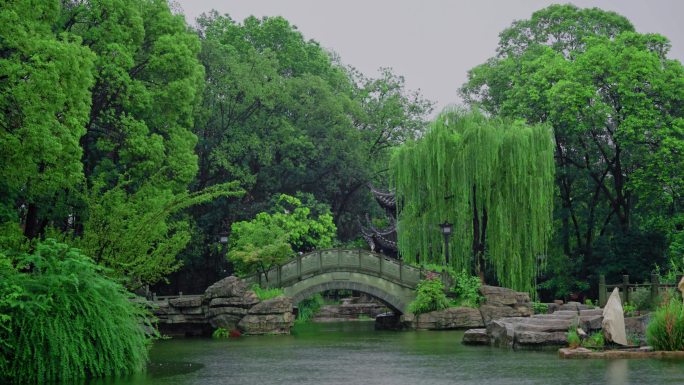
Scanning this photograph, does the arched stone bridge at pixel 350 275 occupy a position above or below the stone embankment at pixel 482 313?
above

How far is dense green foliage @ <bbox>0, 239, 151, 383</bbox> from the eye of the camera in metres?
15.8

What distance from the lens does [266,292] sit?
30.4 metres

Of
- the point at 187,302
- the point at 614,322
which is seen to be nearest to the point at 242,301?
the point at 187,302

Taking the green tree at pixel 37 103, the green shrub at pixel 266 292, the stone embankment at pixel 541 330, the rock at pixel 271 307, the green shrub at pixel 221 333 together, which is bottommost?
the stone embankment at pixel 541 330

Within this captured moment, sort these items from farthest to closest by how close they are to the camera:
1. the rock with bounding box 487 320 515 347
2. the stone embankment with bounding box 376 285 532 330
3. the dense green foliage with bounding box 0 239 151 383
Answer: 1. the stone embankment with bounding box 376 285 532 330
2. the rock with bounding box 487 320 515 347
3. the dense green foliage with bounding box 0 239 151 383

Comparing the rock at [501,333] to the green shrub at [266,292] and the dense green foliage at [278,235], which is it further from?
the dense green foliage at [278,235]

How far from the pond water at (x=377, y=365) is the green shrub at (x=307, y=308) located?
13.3 meters

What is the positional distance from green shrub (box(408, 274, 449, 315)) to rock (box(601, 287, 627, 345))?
11.4 metres

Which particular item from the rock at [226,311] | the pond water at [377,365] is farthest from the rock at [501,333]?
the rock at [226,311]

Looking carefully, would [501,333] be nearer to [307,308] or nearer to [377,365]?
[377,365]

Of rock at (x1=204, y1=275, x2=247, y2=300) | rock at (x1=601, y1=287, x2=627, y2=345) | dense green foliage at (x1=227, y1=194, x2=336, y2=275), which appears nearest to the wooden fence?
rock at (x1=601, y1=287, x2=627, y2=345)

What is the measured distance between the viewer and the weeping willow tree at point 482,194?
105ft

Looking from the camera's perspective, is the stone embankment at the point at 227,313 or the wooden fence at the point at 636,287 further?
the stone embankment at the point at 227,313

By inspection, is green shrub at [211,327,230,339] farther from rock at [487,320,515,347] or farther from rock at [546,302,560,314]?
rock at [546,302,560,314]
